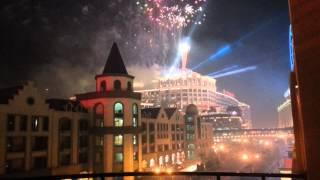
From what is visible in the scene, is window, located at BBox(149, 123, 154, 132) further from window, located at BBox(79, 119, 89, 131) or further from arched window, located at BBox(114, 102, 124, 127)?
window, located at BBox(79, 119, 89, 131)

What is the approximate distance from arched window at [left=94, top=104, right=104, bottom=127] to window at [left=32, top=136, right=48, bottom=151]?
35.7 ft

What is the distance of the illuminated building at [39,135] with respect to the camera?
120 ft

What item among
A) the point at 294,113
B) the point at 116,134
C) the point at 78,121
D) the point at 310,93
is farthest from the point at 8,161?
the point at 310,93

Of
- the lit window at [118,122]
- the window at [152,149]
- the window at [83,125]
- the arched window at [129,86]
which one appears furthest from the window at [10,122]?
the window at [152,149]

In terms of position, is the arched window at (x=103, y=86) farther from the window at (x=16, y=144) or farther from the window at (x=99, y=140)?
the window at (x=16, y=144)

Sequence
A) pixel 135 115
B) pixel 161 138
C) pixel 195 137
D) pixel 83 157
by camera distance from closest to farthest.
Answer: pixel 83 157
pixel 135 115
pixel 161 138
pixel 195 137

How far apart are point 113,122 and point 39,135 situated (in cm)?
1377

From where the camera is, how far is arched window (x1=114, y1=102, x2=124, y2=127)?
52.3 metres

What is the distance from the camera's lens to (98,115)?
5194 centimetres

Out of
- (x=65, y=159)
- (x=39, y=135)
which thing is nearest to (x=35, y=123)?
(x=39, y=135)

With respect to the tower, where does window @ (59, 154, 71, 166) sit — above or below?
below

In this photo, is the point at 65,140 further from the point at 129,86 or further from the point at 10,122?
the point at 129,86

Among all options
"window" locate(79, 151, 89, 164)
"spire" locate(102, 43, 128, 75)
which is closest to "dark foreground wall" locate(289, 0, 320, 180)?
"window" locate(79, 151, 89, 164)

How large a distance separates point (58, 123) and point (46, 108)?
115 inches
